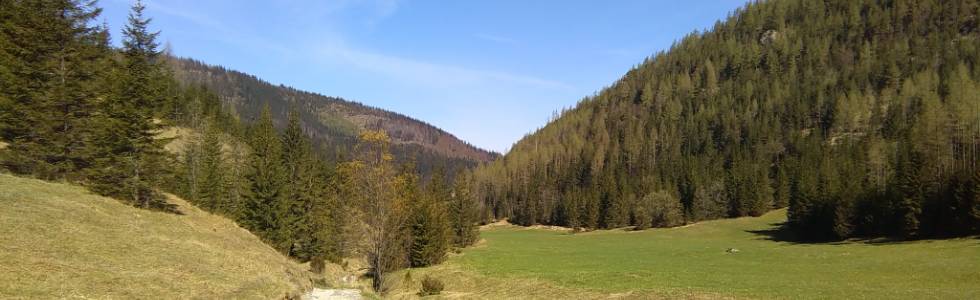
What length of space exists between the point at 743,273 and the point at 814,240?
148 ft

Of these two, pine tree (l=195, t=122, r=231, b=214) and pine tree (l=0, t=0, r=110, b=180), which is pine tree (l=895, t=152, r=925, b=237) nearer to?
pine tree (l=195, t=122, r=231, b=214)

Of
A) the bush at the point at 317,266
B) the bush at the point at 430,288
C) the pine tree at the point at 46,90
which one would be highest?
the pine tree at the point at 46,90

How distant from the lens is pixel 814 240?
2977 inches

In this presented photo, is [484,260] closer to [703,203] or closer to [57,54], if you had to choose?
[57,54]

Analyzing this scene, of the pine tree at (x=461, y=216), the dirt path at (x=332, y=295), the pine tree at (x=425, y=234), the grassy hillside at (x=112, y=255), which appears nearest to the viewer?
the grassy hillside at (x=112, y=255)

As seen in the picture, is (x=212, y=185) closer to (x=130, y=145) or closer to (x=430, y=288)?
(x=130, y=145)

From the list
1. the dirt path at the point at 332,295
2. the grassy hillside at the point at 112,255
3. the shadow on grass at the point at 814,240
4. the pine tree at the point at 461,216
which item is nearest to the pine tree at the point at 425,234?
the dirt path at the point at 332,295

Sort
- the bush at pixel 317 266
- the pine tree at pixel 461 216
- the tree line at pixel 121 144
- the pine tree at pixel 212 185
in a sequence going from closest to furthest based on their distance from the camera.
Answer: the tree line at pixel 121 144
the bush at pixel 317 266
the pine tree at pixel 212 185
the pine tree at pixel 461 216

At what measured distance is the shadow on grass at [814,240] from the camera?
58.0 metres

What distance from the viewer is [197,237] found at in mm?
33781

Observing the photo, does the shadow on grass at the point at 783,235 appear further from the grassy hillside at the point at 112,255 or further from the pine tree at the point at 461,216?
the grassy hillside at the point at 112,255

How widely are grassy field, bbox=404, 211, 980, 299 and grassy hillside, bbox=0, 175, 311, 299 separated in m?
17.6

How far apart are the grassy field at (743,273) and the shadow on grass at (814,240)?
1.40 metres

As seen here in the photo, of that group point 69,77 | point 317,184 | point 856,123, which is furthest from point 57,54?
point 856,123
